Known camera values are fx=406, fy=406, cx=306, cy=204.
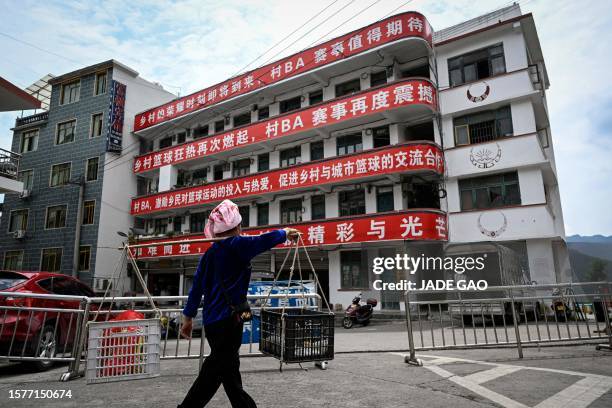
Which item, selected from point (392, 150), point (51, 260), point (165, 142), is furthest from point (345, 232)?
point (51, 260)

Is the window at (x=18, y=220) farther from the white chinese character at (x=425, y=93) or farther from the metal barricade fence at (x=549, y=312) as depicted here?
the metal barricade fence at (x=549, y=312)

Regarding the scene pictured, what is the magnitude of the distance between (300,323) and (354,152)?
595 inches

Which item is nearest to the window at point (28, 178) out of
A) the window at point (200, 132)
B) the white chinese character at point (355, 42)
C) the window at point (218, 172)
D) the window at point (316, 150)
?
the window at point (200, 132)

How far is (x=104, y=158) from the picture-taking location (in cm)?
2655

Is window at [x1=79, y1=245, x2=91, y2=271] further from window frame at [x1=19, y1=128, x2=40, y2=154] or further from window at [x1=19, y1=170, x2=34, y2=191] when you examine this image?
window frame at [x1=19, y1=128, x2=40, y2=154]

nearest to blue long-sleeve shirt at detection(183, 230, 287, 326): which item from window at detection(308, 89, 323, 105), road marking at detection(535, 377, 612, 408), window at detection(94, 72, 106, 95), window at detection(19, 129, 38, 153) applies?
road marking at detection(535, 377, 612, 408)

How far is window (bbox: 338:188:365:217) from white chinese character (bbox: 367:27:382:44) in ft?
22.7

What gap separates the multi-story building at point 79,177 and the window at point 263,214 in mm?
9982

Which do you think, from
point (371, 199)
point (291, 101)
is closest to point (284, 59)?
point (291, 101)

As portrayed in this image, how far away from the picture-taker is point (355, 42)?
63.2 ft

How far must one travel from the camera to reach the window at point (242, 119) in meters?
24.8

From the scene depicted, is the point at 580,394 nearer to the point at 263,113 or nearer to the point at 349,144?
the point at 349,144

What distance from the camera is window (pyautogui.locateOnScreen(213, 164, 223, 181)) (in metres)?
25.7

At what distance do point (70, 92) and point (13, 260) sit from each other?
1253 centimetres
